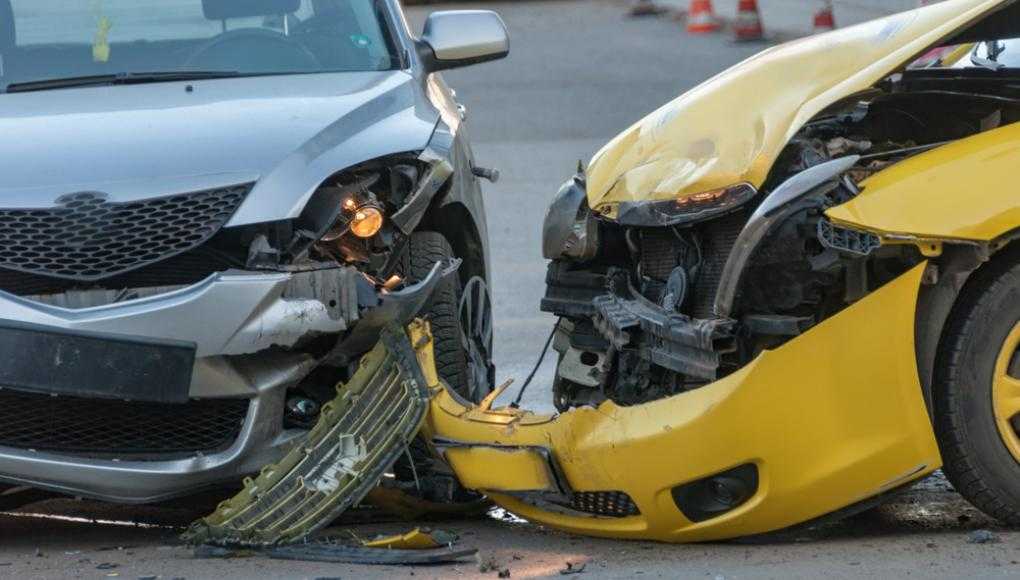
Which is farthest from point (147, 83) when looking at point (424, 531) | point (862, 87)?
point (862, 87)

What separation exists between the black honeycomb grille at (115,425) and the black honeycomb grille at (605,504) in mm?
894

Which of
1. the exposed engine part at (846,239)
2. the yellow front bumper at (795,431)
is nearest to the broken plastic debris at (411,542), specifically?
the yellow front bumper at (795,431)

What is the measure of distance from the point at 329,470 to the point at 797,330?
129 cm

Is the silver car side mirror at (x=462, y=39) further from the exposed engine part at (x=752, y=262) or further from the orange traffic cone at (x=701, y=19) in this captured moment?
the orange traffic cone at (x=701, y=19)

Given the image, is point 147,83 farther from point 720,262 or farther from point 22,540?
point 720,262

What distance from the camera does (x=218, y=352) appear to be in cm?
503

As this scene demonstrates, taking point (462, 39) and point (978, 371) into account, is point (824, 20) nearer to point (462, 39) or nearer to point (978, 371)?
point (462, 39)

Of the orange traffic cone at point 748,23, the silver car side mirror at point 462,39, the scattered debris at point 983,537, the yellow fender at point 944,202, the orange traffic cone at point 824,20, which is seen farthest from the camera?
the orange traffic cone at point 748,23

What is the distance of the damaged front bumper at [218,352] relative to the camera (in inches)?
196

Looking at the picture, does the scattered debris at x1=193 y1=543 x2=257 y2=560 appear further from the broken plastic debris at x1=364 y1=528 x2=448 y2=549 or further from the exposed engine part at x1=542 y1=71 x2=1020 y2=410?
the exposed engine part at x1=542 y1=71 x2=1020 y2=410

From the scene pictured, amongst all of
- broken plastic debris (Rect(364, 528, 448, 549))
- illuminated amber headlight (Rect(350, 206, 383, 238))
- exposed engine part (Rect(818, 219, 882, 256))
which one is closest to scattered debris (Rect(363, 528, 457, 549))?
broken plastic debris (Rect(364, 528, 448, 549))

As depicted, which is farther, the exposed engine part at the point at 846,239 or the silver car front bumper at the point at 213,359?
the silver car front bumper at the point at 213,359

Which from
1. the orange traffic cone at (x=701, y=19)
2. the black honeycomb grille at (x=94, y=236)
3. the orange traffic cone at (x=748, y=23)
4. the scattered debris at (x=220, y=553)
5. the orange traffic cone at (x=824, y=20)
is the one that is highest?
the black honeycomb grille at (x=94, y=236)

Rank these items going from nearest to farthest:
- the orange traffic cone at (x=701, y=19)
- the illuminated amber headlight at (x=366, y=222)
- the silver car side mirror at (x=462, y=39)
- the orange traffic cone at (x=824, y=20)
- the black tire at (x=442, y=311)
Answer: the illuminated amber headlight at (x=366, y=222) < the black tire at (x=442, y=311) < the silver car side mirror at (x=462, y=39) < the orange traffic cone at (x=824, y=20) < the orange traffic cone at (x=701, y=19)
